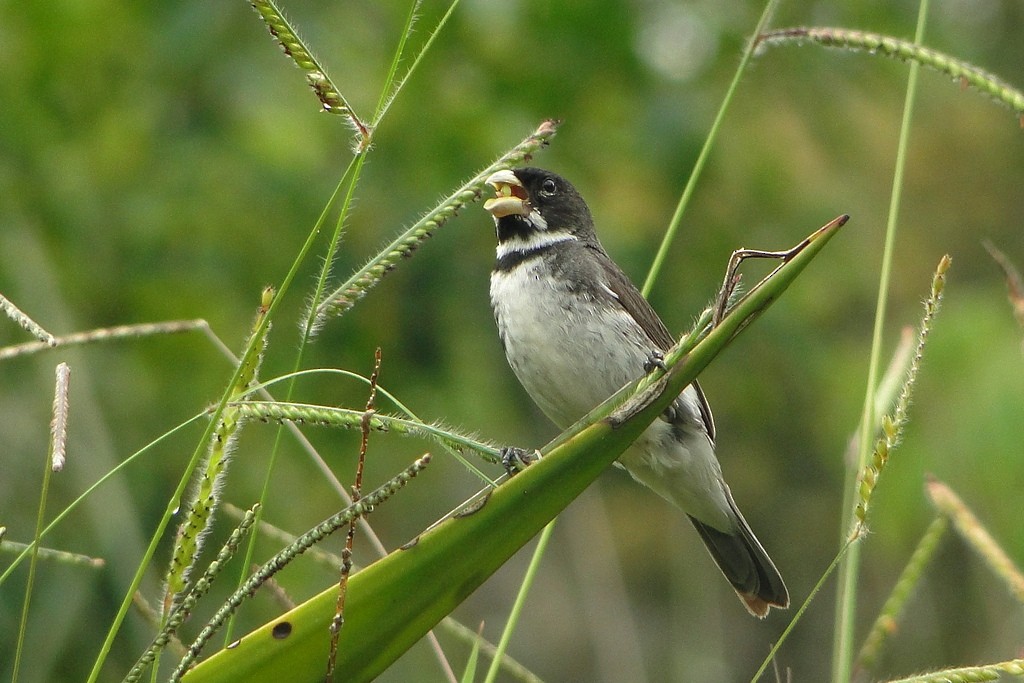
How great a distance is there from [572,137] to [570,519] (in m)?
2.66

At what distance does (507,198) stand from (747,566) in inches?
62.4

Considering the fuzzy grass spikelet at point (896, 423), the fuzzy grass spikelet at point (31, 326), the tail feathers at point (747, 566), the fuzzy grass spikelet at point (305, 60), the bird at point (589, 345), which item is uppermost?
the fuzzy grass spikelet at point (305, 60)

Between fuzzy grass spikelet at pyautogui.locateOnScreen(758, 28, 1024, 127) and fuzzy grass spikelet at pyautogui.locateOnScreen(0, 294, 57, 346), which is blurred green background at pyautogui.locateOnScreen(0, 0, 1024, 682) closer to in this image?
fuzzy grass spikelet at pyautogui.locateOnScreen(0, 294, 57, 346)

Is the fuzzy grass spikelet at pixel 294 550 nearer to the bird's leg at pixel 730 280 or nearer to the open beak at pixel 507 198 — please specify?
the bird's leg at pixel 730 280

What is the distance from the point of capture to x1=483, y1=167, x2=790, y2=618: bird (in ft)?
13.6

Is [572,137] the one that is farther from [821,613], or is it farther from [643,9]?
[821,613]

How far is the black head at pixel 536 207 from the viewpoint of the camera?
450 cm

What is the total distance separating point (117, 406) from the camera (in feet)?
16.8

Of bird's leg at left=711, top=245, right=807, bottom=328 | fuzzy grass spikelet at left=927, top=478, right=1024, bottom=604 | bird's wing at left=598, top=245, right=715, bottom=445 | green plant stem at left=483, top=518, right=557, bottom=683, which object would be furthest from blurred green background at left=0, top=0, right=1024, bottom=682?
bird's leg at left=711, top=245, right=807, bottom=328

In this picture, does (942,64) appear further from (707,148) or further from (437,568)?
(437,568)


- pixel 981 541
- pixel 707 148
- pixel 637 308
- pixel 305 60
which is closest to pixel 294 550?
pixel 305 60

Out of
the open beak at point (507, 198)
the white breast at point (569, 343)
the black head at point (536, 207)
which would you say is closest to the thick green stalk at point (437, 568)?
the white breast at point (569, 343)

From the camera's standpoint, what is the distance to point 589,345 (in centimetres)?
411

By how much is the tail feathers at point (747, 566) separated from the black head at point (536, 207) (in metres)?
1.18
